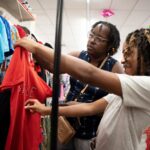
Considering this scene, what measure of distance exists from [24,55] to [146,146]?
1.05 m

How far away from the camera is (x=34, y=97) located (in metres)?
1.00

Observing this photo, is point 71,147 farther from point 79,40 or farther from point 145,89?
point 79,40

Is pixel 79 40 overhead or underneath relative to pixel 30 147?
overhead

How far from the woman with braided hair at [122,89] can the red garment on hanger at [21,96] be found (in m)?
0.05

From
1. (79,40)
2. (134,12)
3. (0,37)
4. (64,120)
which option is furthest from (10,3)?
(79,40)

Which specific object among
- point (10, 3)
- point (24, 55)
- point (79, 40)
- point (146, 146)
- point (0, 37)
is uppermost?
point (79, 40)

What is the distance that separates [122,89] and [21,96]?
17.4 inches

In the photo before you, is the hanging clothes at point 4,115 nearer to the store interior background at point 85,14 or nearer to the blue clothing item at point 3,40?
the blue clothing item at point 3,40

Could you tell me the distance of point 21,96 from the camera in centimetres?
92

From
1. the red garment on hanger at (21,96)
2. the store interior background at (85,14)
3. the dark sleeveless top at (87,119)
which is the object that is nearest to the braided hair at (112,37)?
the dark sleeveless top at (87,119)

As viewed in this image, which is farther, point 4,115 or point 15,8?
point 15,8

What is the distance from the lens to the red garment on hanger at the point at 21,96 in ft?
2.85

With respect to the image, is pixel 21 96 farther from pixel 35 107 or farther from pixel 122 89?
pixel 122 89

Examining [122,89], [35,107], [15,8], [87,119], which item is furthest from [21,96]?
[15,8]
